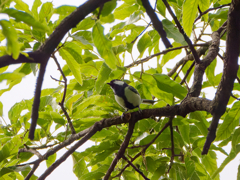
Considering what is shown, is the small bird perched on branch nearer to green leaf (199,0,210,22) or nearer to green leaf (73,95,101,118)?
green leaf (73,95,101,118)

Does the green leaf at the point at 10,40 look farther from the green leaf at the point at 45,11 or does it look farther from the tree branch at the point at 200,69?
the tree branch at the point at 200,69

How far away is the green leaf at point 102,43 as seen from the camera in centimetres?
109

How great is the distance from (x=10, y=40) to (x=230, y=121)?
1524 mm

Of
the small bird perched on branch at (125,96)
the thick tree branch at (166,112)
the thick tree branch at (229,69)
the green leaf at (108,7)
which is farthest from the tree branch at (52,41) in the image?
the small bird perched on branch at (125,96)

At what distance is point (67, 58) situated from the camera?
5.40ft

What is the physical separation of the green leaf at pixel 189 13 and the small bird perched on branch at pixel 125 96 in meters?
1.04

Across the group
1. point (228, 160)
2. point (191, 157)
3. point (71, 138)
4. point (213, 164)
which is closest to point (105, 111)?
point (71, 138)

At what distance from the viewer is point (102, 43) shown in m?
1.13

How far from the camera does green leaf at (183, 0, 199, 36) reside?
4.56ft

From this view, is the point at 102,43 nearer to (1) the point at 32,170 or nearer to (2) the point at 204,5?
(1) the point at 32,170

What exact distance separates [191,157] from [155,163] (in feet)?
0.99

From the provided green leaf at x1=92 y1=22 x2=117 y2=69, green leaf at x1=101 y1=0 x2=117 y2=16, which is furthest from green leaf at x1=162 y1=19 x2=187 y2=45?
green leaf at x1=101 y1=0 x2=117 y2=16

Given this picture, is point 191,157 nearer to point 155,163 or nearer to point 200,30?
point 155,163

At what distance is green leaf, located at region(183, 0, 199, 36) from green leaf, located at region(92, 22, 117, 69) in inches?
24.4
